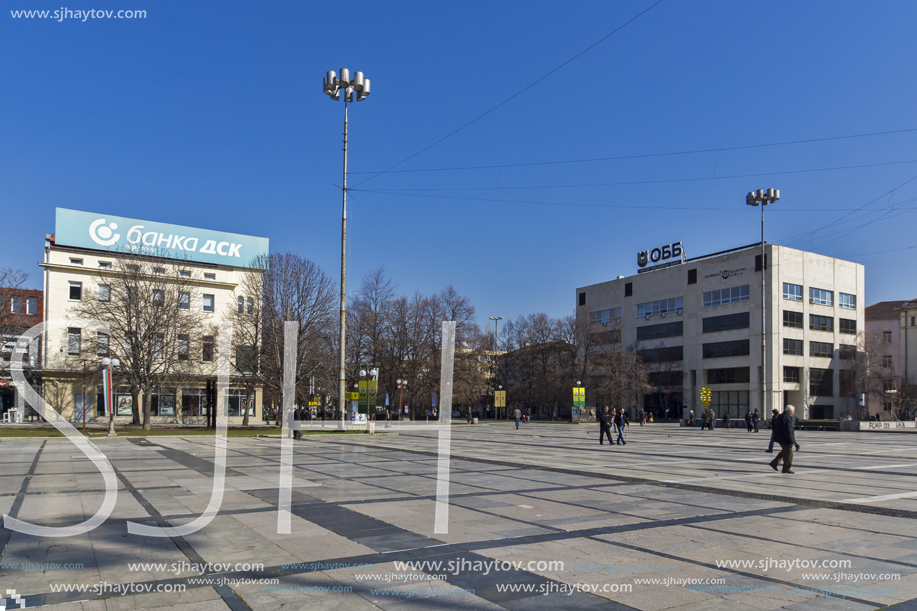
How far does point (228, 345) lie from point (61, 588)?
132 feet

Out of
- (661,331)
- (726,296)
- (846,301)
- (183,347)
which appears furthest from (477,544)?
(846,301)

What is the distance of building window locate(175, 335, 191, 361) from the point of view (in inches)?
1719

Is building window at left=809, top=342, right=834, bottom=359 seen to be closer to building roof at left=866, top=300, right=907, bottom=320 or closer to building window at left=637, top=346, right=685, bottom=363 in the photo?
building window at left=637, top=346, right=685, bottom=363

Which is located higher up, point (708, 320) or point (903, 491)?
point (708, 320)

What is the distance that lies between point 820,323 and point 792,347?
20.3 ft

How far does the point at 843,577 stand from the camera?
647 cm

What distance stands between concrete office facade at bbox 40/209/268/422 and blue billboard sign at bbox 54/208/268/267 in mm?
85

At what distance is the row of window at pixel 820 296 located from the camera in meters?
73.2

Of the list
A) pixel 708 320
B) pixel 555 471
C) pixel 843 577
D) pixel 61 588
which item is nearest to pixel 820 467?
pixel 555 471

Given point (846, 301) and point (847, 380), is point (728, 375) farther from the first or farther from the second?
point (846, 301)

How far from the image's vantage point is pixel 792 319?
240ft

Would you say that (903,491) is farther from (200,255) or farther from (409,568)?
(200,255)

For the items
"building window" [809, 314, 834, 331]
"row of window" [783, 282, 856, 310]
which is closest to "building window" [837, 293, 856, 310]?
"row of window" [783, 282, 856, 310]

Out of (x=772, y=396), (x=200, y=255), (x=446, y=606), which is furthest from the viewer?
(x=772, y=396)
